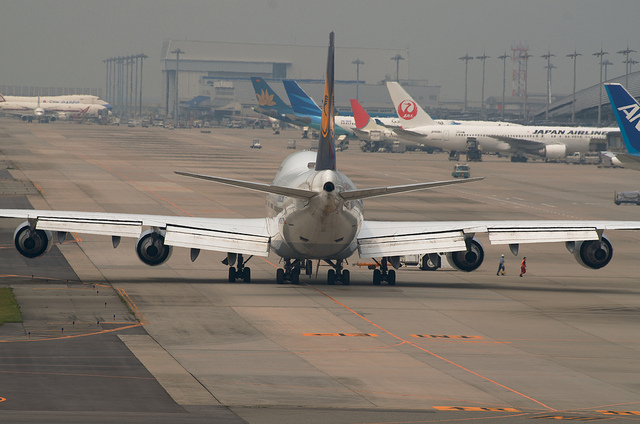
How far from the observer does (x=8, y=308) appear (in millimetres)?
37750

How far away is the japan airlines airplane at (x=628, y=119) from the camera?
209ft

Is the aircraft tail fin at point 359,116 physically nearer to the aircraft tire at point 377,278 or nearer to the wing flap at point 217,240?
the aircraft tire at point 377,278

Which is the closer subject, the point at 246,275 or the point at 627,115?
the point at 246,275

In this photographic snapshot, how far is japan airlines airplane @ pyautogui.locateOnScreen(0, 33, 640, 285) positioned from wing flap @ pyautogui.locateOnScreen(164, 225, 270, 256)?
4cm

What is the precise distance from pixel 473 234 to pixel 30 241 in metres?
19.6

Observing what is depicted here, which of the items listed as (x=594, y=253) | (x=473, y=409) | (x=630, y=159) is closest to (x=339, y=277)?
(x=594, y=253)

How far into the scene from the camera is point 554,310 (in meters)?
41.5

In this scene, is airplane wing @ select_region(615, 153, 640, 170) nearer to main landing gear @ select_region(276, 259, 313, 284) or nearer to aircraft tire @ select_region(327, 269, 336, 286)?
aircraft tire @ select_region(327, 269, 336, 286)

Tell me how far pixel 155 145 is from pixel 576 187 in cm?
9610

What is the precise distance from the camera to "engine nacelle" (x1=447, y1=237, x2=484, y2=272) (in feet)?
144

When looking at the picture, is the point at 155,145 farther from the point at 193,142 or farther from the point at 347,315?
the point at 347,315

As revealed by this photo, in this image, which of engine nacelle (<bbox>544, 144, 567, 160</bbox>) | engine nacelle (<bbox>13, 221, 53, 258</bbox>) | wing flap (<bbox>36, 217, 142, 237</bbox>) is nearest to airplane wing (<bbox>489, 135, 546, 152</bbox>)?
engine nacelle (<bbox>544, 144, 567, 160</bbox>)

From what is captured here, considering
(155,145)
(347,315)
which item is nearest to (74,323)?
(347,315)

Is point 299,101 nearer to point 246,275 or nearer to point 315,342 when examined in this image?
point 246,275
